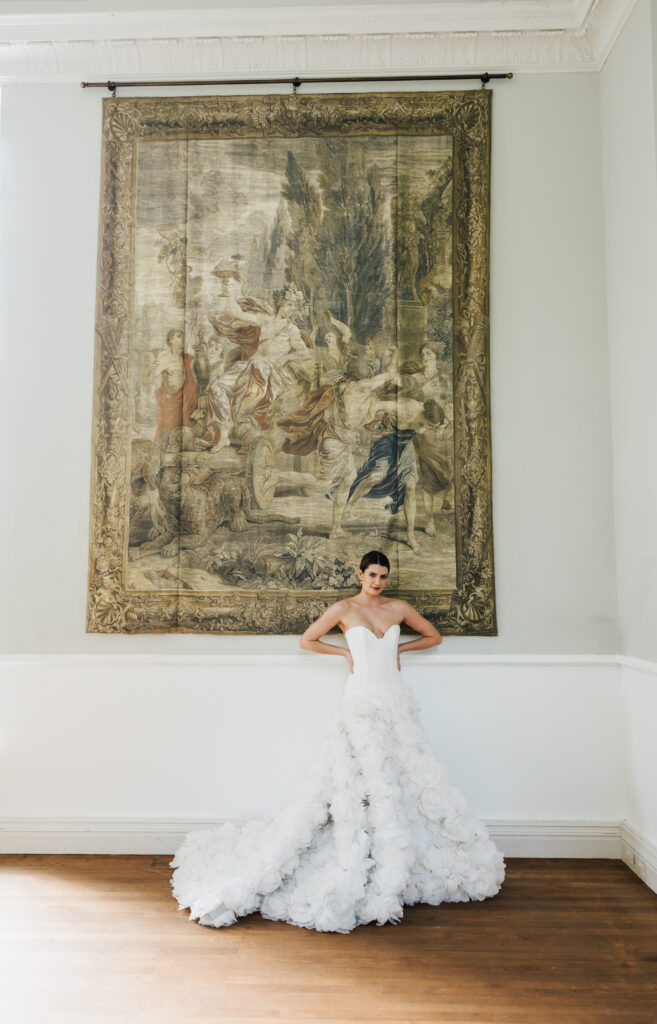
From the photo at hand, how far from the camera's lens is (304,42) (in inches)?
177

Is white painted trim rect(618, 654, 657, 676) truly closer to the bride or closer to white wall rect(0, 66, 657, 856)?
white wall rect(0, 66, 657, 856)

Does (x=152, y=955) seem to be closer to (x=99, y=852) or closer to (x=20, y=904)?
(x=20, y=904)

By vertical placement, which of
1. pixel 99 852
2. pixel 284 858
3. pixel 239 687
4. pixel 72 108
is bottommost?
pixel 99 852

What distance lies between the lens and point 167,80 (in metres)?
4.60

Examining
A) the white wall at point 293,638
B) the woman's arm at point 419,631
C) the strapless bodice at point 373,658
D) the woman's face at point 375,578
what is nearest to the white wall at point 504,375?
the white wall at point 293,638

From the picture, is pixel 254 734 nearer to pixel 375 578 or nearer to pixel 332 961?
pixel 375 578

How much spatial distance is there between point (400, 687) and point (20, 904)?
223cm

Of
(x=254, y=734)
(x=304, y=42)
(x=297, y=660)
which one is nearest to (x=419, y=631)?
(x=297, y=660)

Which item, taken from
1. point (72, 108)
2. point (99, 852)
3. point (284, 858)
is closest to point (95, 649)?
point (99, 852)

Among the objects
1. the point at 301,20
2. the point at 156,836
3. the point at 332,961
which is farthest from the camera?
the point at 301,20

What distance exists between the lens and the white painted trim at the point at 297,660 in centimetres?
428

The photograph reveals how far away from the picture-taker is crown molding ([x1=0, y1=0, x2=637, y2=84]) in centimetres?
438

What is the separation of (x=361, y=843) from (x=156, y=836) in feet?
4.79

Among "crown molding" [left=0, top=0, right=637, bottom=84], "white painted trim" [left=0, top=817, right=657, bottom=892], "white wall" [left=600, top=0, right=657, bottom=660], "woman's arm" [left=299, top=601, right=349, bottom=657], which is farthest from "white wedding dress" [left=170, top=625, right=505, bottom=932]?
"crown molding" [left=0, top=0, right=637, bottom=84]
